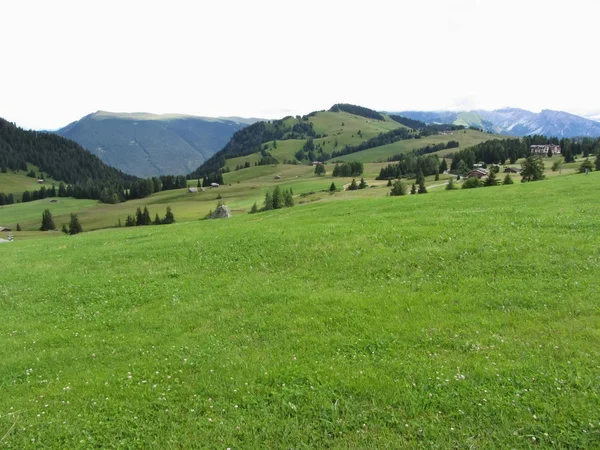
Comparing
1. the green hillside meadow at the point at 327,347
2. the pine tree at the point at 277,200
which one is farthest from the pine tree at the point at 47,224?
the green hillside meadow at the point at 327,347

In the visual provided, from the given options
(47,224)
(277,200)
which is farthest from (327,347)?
(47,224)

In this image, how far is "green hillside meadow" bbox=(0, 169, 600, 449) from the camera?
744 centimetres

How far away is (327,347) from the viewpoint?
33.3 ft

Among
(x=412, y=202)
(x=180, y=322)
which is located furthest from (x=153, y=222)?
(x=180, y=322)

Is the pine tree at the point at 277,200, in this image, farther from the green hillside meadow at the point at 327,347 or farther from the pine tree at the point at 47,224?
the pine tree at the point at 47,224

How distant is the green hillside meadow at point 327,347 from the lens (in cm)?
744

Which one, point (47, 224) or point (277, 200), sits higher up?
point (277, 200)

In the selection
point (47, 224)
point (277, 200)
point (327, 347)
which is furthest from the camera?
point (47, 224)

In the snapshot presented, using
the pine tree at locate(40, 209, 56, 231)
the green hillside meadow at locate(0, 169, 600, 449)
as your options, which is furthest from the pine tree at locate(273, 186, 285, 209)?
the pine tree at locate(40, 209, 56, 231)

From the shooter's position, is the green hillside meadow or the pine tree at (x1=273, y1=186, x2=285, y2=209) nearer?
the green hillside meadow

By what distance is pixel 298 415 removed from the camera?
25.6ft

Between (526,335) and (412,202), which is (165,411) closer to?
(526,335)

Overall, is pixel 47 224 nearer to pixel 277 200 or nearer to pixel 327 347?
pixel 277 200

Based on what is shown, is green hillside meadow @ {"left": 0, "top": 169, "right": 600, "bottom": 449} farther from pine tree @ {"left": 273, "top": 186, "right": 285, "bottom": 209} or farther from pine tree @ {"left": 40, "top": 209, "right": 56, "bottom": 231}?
pine tree @ {"left": 40, "top": 209, "right": 56, "bottom": 231}
